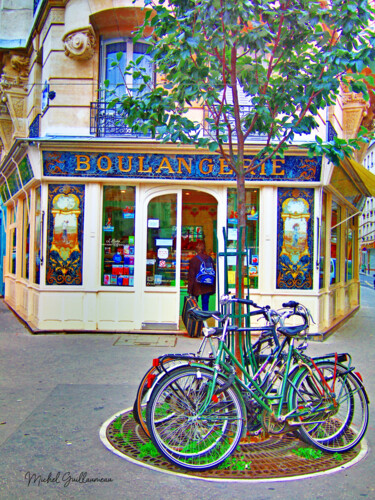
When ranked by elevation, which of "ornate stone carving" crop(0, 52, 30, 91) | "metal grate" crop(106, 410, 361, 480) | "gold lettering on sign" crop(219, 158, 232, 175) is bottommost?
"metal grate" crop(106, 410, 361, 480)

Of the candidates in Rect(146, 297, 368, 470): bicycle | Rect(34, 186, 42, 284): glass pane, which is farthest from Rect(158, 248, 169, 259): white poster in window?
Rect(146, 297, 368, 470): bicycle

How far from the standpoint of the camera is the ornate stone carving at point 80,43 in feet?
32.1

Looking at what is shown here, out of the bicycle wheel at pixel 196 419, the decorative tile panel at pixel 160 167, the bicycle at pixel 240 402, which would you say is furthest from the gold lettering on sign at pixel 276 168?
the bicycle wheel at pixel 196 419

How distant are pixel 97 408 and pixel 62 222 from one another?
5310 mm

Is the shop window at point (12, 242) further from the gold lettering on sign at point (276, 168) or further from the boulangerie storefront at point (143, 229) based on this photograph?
the gold lettering on sign at point (276, 168)

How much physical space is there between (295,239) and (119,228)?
3.55 m

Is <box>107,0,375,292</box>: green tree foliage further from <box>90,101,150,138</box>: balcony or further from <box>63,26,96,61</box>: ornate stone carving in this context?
<box>63,26,96,61</box>: ornate stone carving

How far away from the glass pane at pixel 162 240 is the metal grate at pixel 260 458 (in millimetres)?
5438

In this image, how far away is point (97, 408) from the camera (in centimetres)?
550

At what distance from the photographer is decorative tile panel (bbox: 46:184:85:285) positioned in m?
9.98

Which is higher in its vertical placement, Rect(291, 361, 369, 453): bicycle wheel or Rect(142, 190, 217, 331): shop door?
Rect(142, 190, 217, 331): shop door

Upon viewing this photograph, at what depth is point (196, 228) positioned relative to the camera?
1150 cm

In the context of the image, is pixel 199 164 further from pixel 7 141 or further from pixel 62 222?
pixel 7 141
